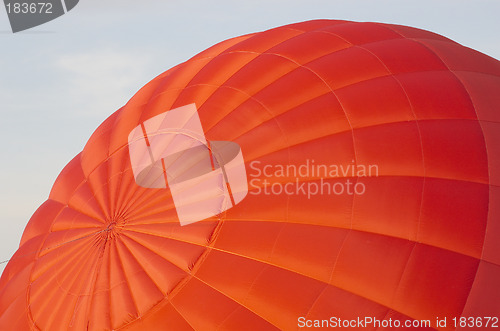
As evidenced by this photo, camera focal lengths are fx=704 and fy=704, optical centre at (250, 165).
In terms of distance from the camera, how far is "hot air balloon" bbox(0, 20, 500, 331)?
25.8 ft

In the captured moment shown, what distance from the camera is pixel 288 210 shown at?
27.1 feet

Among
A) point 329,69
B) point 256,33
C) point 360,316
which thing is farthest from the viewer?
point 256,33

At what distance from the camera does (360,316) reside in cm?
773

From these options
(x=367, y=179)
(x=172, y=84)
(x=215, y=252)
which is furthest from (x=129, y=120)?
(x=367, y=179)

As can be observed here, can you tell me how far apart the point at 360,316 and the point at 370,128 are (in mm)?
2417

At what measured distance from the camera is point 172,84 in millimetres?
10562

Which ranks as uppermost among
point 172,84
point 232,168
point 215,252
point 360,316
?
point 172,84

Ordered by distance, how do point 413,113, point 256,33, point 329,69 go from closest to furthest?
point 413,113
point 329,69
point 256,33

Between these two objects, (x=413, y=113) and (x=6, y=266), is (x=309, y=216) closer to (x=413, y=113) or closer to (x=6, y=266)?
(x=413, y=113)

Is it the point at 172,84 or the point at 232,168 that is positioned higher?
the point at 172,84

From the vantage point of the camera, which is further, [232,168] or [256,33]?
[256,33]

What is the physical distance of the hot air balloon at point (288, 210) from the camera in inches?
310

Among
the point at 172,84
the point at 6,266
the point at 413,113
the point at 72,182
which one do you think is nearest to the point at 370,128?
the point at 413,113

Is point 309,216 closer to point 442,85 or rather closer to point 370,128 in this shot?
point 370,128
